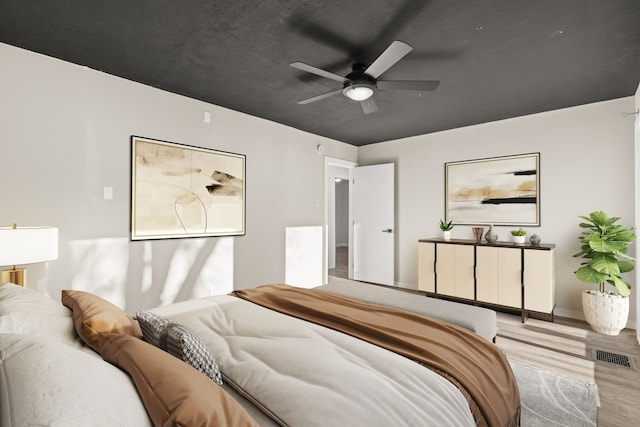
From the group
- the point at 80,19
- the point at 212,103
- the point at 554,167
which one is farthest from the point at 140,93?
the point at 554,167

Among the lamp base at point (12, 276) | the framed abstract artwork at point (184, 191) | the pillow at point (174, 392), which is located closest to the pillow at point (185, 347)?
the pillow at point (174, 392)

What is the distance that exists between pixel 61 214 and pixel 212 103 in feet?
6.29

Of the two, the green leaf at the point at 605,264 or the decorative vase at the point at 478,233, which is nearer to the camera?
the green leaf at the point at 605,264

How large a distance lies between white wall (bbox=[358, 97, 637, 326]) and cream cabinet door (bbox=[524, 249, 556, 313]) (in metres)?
0.38

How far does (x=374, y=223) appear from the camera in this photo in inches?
226

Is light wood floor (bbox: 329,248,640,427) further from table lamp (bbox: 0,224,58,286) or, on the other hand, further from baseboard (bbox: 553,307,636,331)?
table lamp (bbox: 0,224,58,286)

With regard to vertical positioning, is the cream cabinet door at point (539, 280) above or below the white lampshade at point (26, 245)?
below

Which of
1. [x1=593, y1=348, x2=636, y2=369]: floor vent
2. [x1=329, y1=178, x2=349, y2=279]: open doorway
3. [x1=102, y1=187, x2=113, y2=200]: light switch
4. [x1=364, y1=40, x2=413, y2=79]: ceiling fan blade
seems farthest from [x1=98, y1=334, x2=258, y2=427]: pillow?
[x1=329, y1=178, x2=349, y2=279]: open doorway

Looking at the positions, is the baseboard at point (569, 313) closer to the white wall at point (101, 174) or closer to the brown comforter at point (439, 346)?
the brown comforter at point (439, 346)

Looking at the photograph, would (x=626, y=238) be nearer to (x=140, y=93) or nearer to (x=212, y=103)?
(x=212, y=103)

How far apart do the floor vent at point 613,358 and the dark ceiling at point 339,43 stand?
2533 mm

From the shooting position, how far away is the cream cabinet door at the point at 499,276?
3.88 metres

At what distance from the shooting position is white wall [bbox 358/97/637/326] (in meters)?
3.63

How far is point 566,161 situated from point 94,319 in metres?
4.84
